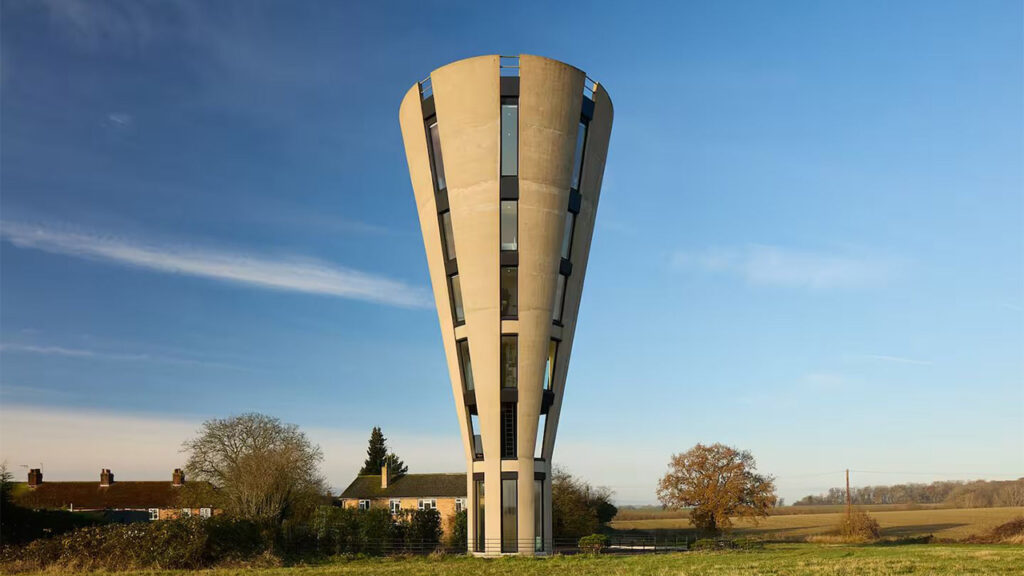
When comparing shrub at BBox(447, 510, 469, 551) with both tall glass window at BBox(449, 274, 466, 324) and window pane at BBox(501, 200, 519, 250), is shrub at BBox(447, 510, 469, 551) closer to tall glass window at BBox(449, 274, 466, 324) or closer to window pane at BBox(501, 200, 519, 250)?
tall glass window at BBox(449, 274, 466, 324)

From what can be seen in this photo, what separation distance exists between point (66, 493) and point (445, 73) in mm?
51102

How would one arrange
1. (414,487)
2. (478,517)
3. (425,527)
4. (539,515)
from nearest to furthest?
(539,515) → (478,517) → (425,527) → (414,487)

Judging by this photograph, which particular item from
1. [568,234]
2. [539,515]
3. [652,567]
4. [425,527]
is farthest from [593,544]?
[568,234]

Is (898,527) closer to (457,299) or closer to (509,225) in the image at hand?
(457,299)

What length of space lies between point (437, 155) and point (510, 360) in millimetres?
9595

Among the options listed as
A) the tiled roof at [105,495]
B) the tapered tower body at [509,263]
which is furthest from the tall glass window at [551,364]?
the tiled roof at [105,495]

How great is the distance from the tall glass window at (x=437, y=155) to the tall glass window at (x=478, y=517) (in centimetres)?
1299

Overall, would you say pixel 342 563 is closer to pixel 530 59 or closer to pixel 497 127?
pixel 497 127

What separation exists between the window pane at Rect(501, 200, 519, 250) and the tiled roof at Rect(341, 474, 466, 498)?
33.7 m

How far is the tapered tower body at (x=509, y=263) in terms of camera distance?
109 ft

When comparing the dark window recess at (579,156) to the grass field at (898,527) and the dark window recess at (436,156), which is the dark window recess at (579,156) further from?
the grass field at (898,527)

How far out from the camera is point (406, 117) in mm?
36750

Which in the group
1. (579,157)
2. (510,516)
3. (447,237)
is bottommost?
(510,516)

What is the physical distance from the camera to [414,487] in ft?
216
